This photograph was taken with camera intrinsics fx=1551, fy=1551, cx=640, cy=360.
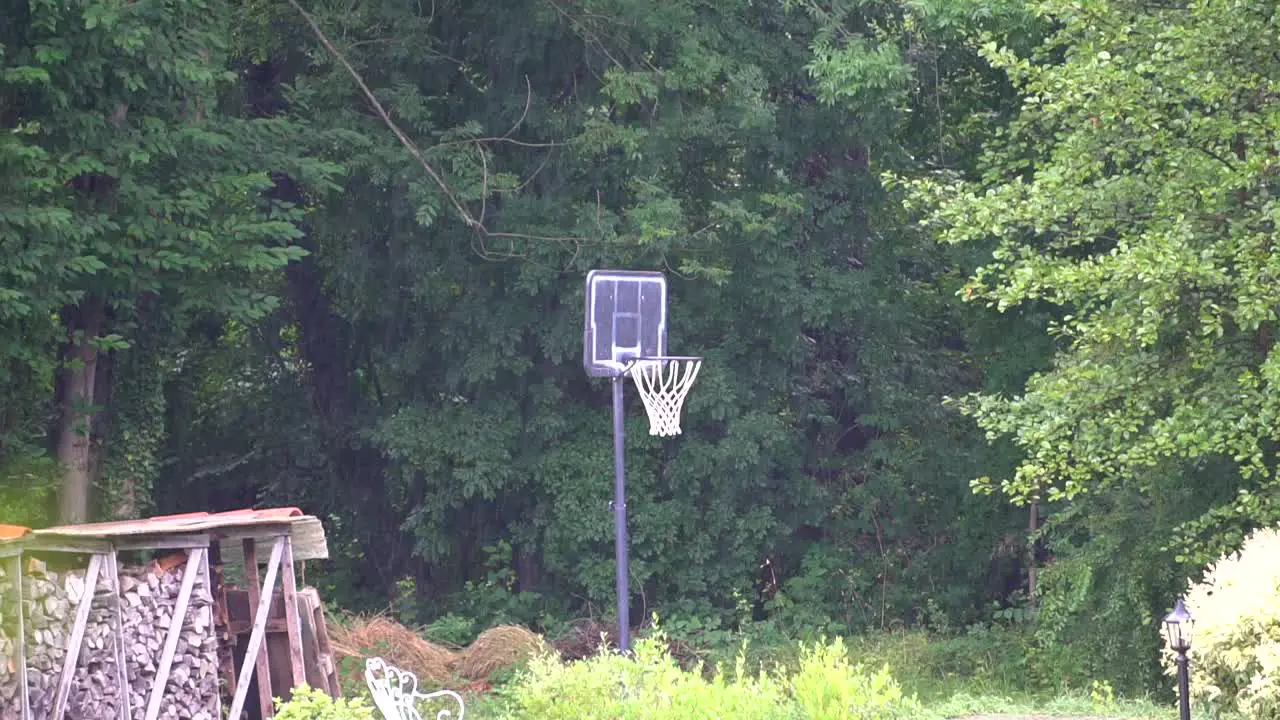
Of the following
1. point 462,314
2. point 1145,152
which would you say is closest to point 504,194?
point 462,314

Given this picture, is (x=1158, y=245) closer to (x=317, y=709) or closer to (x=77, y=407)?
(x=317, y=709)

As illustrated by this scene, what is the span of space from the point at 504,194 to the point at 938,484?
637 cm

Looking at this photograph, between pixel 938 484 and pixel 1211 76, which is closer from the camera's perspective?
pixel 1211 76

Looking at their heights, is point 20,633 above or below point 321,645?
above

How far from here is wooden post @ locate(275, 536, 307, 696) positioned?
35.4 ft

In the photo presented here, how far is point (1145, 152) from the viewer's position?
12195 mm

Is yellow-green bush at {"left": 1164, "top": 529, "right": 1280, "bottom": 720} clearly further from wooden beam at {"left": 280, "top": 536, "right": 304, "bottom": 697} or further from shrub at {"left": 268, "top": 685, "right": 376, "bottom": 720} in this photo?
wooden beam at {"left": 280, "top": 536, "right": 304, "bottom": 697}

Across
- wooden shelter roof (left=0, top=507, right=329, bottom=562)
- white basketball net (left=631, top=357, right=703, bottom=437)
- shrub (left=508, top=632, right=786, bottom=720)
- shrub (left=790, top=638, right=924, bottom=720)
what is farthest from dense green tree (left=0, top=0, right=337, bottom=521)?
shrub (left=790, top=638, right=924, bottom=720)

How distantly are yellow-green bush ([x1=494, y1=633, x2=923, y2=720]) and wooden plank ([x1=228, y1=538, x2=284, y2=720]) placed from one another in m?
2.53

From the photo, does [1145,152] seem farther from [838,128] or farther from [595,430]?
[595,430]

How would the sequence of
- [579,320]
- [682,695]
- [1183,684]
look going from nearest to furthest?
[682,695] → [1183,684] → [579,320]

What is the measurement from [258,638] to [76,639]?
1625mm

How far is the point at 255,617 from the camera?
10781 mm

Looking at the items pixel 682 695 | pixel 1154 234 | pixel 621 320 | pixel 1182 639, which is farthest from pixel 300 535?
pixel 1154 234
